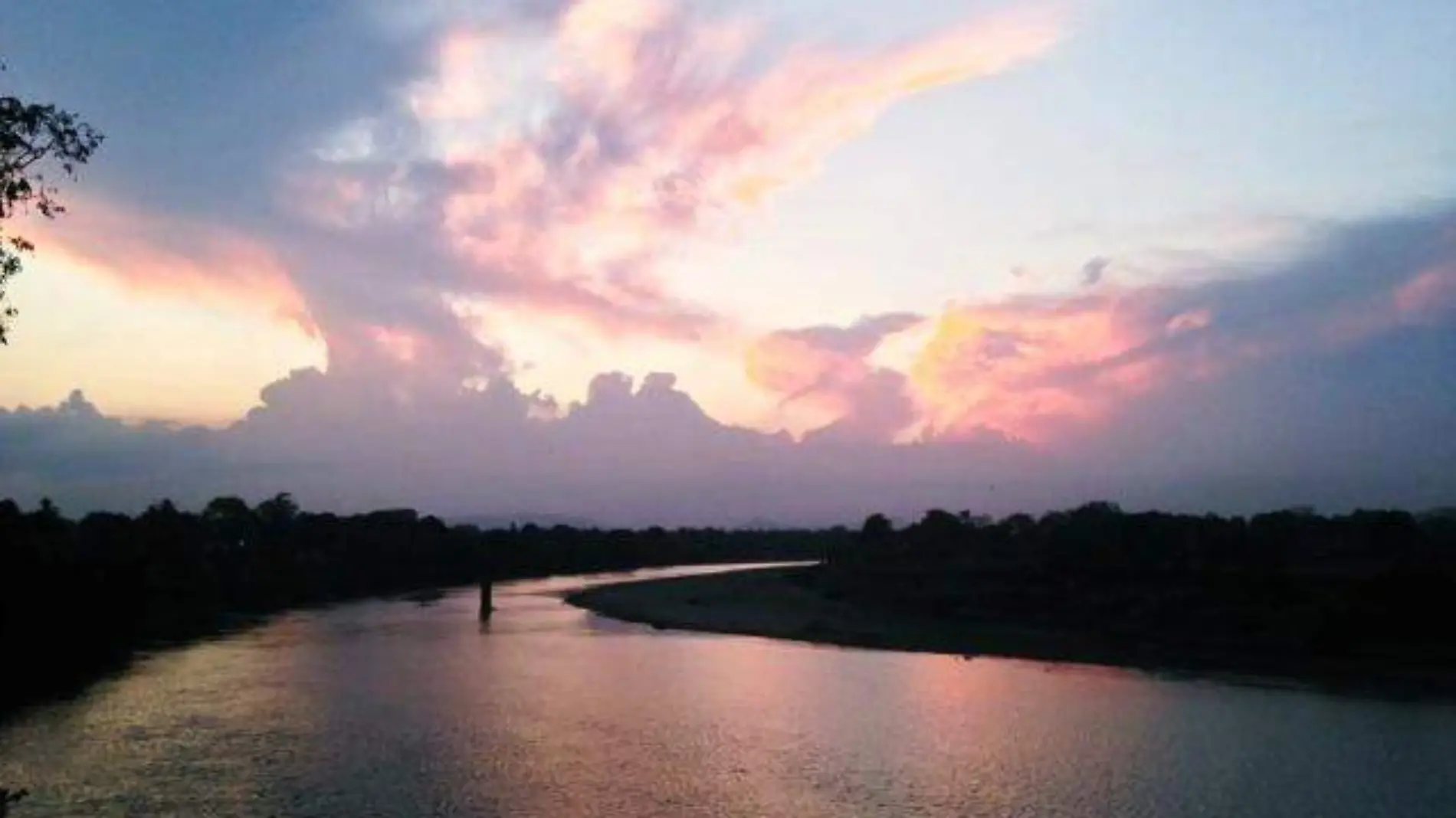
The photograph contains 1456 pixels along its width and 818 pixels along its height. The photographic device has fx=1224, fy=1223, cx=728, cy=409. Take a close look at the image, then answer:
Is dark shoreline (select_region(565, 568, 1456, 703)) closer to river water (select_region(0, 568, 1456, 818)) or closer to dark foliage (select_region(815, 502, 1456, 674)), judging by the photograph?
dark foliage (select_region(815, 502, 1456, 674))

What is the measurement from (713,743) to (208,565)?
6781 cm

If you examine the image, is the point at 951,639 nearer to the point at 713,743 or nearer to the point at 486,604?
the point at 713,743

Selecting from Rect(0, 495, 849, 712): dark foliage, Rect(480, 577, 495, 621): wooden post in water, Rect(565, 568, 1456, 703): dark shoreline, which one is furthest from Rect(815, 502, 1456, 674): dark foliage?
Rect(0, 495, 849, 712): dark foliage

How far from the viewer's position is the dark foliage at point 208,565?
159 feet

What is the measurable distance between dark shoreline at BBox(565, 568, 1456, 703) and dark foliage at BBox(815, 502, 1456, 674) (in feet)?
1.36

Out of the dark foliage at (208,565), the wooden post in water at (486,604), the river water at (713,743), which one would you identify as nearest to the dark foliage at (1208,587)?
the river water at (713,743)

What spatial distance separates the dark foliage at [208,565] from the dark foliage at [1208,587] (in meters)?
39.2

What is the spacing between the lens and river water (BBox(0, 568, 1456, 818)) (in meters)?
24.2

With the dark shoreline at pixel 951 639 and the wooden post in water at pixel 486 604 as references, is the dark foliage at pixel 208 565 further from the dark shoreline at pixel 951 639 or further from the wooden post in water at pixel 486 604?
the dark shoreline at pixel 951 639

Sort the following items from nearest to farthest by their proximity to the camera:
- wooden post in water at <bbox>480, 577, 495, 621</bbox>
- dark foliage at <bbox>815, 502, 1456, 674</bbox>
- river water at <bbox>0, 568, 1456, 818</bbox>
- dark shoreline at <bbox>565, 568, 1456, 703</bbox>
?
river water at <bbox>0, 568, 1456, 818</bbox>
dark shoreline at <bbox>565, 568, 1456, 703</bbox>
dark foliage at <bbox>815, 502, 1456, 674</bbox>
wooden post in water at <bbox>480, 577, 495, 621</bbox>

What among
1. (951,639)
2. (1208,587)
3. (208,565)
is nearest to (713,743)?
(951,639)

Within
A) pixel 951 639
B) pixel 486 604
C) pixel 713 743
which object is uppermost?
pixel 486 604

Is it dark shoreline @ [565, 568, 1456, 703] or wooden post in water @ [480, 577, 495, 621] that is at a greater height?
wooden post in water @ [480, 577, 495, 621]

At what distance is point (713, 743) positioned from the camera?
3020cm
